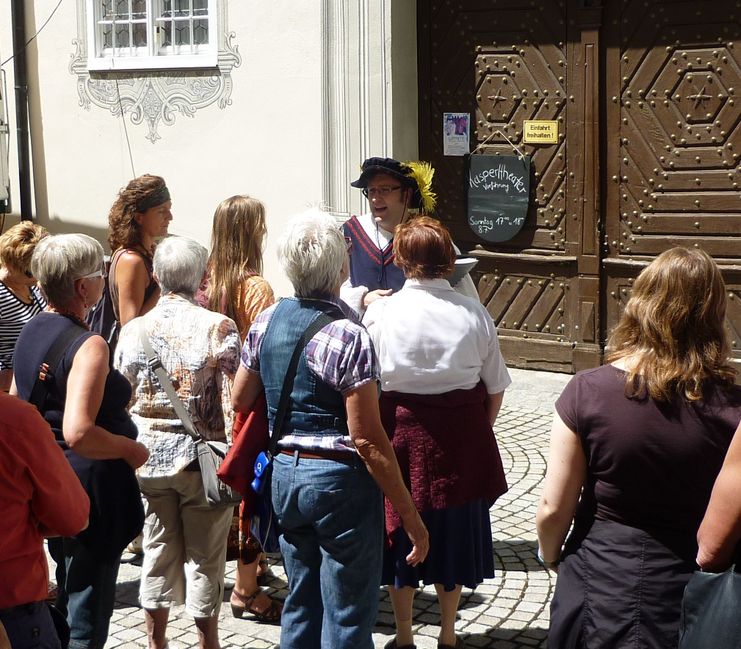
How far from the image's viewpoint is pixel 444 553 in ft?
13.5

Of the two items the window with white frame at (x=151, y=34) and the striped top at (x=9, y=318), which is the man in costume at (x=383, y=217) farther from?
the window with white frame at (x=151, y=34)

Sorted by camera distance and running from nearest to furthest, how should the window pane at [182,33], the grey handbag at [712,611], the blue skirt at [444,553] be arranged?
1. the grey handbag at [712,611]
2. the blue skirt at [444,553]
3. the window pane at [182,33]

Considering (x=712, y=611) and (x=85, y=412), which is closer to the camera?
(x=712, y=611)

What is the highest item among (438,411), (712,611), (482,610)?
(438,411)

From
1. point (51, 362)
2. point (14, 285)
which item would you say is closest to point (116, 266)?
point (14, 285)

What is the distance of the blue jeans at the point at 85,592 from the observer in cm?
368

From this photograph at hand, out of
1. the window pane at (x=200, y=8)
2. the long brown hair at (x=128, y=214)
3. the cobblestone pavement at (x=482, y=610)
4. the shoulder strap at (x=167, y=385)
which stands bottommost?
the cobblestone pavement at (x=482, y=610)

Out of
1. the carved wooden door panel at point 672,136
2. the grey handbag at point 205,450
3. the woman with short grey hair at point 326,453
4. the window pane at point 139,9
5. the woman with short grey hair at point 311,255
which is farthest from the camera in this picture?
the window pane at point 139,9

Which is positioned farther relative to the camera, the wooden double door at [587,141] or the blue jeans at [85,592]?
the wooden double door at [587,141]

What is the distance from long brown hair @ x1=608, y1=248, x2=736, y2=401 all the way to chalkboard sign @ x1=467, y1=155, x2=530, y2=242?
5418mm

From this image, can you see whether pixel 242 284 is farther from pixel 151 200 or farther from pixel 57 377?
pixel 57 377

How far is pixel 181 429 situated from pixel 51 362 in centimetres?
62

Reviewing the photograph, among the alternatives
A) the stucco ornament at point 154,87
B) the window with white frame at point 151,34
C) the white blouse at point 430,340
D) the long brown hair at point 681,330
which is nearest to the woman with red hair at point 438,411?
the white blouse at point 430,340

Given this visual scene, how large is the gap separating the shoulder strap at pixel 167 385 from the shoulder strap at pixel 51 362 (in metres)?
0.41
